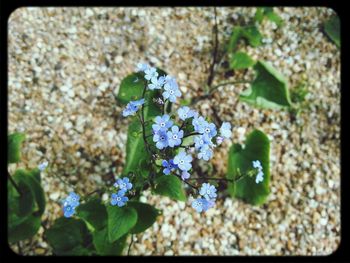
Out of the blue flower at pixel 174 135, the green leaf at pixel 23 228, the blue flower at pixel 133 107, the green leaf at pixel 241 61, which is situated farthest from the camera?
the green leaf at pixel 241 61

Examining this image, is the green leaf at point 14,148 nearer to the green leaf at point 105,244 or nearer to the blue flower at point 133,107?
the green leaf at point 105,244

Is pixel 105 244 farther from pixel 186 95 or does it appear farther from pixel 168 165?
pixel 186 95

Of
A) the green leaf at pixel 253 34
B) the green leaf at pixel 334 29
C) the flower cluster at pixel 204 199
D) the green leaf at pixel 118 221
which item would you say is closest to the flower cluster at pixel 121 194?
the green leaf at pixel 118 221

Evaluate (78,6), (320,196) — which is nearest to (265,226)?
(320,196)

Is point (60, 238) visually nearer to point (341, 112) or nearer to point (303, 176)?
point (303, 176)

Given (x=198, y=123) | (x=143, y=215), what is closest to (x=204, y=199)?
(x=198, y=123)

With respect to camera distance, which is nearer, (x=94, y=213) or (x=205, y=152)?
(x=205, y=152)
